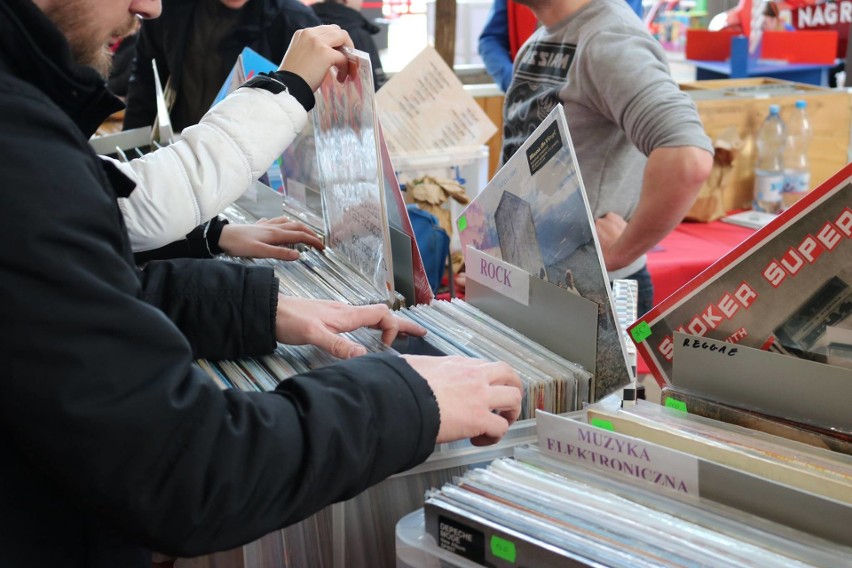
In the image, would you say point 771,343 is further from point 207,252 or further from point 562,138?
point 207,252

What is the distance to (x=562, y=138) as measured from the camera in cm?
103

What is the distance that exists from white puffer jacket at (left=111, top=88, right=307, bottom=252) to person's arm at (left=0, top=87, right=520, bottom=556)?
1.56 ft

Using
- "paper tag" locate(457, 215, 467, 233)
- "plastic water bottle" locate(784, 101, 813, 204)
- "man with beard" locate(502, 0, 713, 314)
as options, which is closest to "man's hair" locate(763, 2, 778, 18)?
"plastic water bottle" locate(784, 101, 813, 204)

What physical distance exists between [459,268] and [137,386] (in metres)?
1.83

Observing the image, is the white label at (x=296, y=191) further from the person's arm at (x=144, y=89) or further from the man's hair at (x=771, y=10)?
the man's hair at (x=771, y=10)

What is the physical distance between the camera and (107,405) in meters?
0.68

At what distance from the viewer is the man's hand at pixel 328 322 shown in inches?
44.0

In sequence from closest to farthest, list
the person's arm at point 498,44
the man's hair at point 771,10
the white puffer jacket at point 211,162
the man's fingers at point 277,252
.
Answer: the white puffer jacket at point 211,162 → the man's fingers at point 277,252 → the person's arm at point 498,44 → the man's hair at point 771,10

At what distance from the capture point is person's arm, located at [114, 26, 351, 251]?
1.25 metres

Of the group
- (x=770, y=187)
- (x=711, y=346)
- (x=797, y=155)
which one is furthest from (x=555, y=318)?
(x=797, y=155)

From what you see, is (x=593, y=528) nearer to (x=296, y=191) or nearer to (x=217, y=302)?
(x=217, y=302)

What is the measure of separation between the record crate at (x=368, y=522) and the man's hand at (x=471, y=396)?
0.17 feet

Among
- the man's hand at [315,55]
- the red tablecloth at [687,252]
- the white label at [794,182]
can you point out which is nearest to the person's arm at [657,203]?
the red tablecloth at [687,252]

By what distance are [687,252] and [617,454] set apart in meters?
2.04
